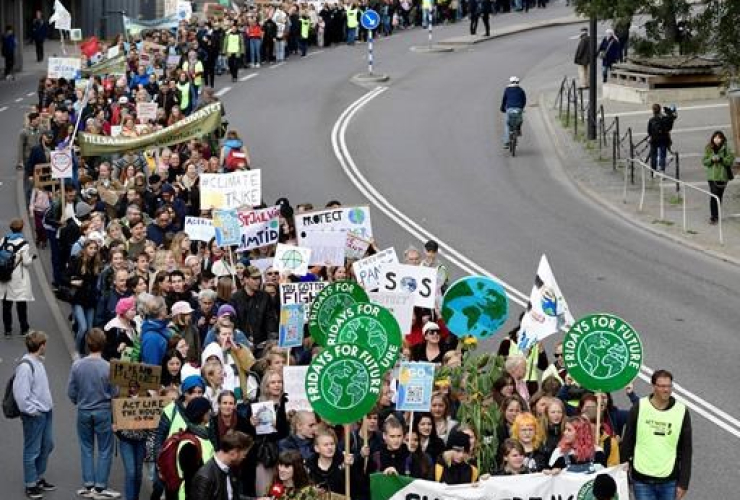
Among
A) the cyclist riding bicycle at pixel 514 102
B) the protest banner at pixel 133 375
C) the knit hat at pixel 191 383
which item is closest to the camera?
the knit hat at pixel 191 383

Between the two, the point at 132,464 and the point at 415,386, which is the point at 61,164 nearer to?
the point at 132,464

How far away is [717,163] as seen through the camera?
3005cm

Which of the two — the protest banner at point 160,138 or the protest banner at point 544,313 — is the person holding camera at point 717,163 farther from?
the protest banner at point 544,313

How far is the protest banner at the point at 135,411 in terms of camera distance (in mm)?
15992

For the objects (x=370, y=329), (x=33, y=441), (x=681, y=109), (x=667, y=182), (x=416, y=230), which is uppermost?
(x=370, y=329)

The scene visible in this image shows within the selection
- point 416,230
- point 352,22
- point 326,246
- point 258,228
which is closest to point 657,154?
point 416,230

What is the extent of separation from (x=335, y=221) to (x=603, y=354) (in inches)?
255

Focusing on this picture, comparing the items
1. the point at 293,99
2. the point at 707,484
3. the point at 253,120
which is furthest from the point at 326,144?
the point at 707,484

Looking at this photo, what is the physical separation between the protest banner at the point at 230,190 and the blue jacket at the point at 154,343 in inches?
244

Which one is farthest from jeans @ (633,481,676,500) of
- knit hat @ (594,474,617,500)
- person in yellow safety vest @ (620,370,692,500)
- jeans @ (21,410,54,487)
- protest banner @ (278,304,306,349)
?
jeans @ (21,410,54,487)

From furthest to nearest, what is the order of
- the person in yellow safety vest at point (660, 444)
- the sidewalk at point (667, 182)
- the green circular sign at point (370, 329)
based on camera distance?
the sidewalk at point (667, 182), the green circular sign at point (370, 329), the person in yellow safety vest at point (660, 444)

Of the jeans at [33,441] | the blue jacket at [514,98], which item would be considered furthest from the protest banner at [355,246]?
the blue jacket at [514,98]

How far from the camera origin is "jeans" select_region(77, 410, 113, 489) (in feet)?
53.6

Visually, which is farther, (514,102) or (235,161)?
(514,102)
